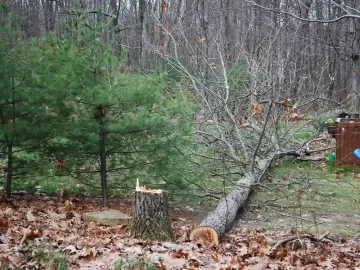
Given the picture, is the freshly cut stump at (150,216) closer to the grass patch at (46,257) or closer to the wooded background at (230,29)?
the grass patch at (46,257)

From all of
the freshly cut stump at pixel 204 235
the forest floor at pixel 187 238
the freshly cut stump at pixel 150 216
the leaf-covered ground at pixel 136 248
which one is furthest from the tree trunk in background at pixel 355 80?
the freshly cut stump at pixel 150 216

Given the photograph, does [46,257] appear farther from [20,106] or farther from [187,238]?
[20,106]

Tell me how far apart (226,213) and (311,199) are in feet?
9.59

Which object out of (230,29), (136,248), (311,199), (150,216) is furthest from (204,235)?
(230,29)

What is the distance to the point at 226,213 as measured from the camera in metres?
7.00

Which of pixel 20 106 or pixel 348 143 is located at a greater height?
pixel 20 106

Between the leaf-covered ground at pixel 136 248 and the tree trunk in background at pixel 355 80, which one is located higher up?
the tree trunk in background at pixel 355 80

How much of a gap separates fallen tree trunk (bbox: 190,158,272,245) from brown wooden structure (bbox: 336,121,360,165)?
2.84 meters

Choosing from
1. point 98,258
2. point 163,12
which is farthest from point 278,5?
point 98,258

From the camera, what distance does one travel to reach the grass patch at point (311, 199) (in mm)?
7535

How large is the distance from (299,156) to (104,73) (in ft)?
20.9

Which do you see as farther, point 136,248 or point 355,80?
point 355,80

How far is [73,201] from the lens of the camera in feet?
27.2

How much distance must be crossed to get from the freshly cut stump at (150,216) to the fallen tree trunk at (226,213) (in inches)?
20.0
